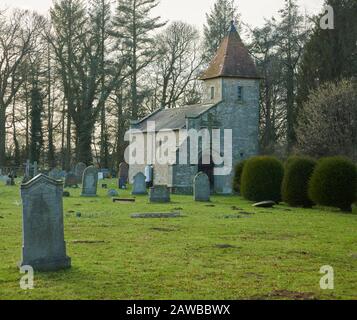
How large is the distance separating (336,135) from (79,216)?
19.1m

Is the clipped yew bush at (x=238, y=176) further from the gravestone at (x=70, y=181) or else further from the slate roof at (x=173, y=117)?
the gravestone at (x=70, y=181)

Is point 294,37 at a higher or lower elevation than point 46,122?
higher

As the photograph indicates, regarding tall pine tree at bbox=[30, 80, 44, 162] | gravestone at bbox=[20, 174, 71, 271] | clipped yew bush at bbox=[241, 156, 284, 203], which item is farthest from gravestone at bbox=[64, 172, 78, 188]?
gravestone at bbox=[20, 174, 71, 271]

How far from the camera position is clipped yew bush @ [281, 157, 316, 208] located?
25516 mm

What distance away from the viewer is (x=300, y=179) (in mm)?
25625

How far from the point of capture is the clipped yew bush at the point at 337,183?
23.4 metres

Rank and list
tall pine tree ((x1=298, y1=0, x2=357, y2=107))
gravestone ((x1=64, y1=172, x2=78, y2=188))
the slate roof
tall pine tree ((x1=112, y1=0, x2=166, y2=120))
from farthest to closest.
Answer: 1. tall pine tree ((x1=112, y1=0, x2=166, y2=120))
2. tall pine tree ((x1=298, y1=0, x2=357, y2=107))
3. the slate roof
4. gravestone ((x1=64, y1=172, x2=78, y2=188))

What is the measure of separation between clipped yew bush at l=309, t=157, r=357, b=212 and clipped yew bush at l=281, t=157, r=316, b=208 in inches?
54.8

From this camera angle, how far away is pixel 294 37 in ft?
153

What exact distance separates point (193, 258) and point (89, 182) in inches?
735

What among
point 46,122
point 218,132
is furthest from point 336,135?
point 46,122

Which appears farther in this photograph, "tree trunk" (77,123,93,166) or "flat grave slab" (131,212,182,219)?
"tree trunk" (77,123,93,166)

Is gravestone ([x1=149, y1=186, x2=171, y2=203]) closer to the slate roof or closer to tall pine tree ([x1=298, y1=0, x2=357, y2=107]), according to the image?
the slate roof
